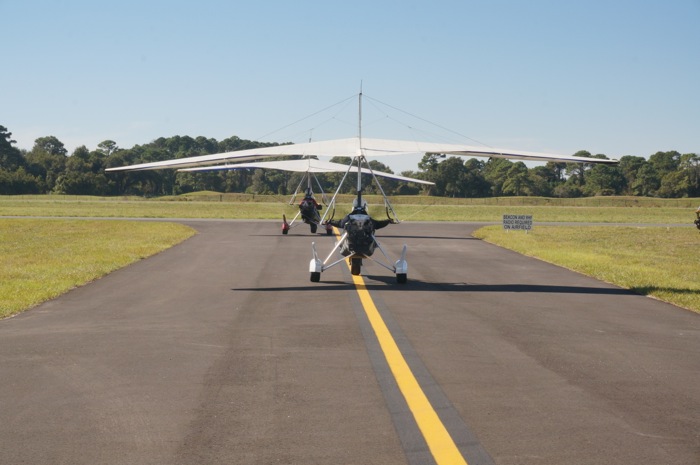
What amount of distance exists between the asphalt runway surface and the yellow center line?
5 centimetres

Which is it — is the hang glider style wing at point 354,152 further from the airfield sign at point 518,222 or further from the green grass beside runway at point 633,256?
the airfield sign at point 518,222

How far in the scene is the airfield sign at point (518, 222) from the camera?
39581mm

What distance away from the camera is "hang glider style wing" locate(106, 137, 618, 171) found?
1861 centimetres

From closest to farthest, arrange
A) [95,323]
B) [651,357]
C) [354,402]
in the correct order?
[354,402] → [651,357] → [95,323]

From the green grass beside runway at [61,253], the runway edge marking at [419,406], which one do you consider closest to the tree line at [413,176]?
the green grass beside runway at [61,253]

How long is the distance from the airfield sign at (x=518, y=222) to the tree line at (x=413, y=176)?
7568cm

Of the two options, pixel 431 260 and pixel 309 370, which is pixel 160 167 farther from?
pixel 309 370

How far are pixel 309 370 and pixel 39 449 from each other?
3319mm

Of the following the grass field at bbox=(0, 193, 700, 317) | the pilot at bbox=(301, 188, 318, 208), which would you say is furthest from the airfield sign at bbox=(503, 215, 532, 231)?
the pilot at bbox=(301, 188, 318, 208)

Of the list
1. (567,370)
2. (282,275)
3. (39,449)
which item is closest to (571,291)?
(282,275)

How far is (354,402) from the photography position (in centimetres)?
701

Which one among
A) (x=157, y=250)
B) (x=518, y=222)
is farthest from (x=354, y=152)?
(x=518, y=222)

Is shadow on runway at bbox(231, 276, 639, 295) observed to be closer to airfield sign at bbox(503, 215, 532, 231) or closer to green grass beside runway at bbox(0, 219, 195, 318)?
green grass beside runway at bbox(0, 219, 195, 318)

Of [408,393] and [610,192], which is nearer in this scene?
[408,393]
